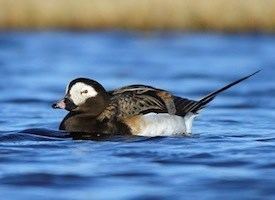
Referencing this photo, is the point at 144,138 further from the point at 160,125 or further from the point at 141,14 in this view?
the point at 141,14

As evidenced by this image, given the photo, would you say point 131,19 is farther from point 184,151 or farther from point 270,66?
point 184,151

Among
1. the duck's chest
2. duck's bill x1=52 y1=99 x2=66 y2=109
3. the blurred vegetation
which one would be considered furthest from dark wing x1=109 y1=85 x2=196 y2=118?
the blurred vegetation

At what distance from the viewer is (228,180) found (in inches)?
322

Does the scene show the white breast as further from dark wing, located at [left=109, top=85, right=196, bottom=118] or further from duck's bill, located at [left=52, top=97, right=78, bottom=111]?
duck's bill, located at [left=52, top=97, right=78, bottom=111]

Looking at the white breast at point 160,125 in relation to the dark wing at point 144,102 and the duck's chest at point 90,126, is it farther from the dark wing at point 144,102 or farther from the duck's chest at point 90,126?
the duck's chest at point 90,126

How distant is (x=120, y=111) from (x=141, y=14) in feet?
47.6

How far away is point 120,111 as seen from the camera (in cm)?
1063

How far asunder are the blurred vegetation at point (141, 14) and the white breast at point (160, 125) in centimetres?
1370

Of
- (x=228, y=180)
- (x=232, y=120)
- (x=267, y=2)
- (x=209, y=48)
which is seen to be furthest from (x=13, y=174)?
(x=267, y=2)

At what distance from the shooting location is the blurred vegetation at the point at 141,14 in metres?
24.4

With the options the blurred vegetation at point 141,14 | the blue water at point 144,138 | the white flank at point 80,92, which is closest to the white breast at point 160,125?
the blue water at point 144,138

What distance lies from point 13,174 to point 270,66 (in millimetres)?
11220

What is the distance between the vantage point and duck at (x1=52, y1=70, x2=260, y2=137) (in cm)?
1054

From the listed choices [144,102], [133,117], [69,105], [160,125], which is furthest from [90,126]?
[160,125]
